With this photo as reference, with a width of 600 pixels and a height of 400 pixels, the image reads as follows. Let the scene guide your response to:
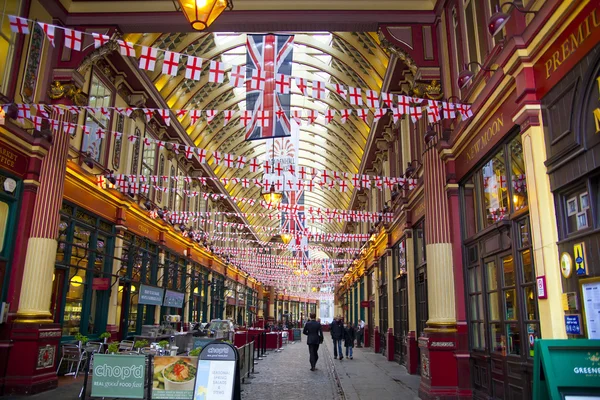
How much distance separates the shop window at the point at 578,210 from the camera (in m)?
5.50

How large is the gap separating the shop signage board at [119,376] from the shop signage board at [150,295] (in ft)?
33.8

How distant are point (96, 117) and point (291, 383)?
10.2 metres

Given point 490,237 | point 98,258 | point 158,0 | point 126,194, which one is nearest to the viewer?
point 490,237

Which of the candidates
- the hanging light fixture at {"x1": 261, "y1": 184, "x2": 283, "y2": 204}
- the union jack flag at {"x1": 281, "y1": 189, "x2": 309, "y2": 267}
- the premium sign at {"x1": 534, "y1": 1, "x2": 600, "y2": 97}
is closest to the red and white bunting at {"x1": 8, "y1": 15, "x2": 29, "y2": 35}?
the premium sign at {"x1": 534, "y1": 1, "x2": 600, "y2": 97}

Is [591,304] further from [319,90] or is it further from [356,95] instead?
[319,90]

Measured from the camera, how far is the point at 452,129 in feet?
34.8

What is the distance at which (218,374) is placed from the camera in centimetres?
665

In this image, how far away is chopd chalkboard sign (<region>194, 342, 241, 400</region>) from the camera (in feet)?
21.5

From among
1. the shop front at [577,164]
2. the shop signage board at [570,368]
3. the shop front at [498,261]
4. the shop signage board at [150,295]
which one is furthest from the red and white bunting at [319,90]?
the shop signage board at [150,295]

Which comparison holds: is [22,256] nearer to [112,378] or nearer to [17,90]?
[17,90]

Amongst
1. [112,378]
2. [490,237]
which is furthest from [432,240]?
[112,378]

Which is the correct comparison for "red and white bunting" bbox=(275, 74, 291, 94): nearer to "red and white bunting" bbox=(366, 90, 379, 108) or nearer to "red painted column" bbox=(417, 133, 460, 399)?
"red and white bunting" bbox=(366, 90, 379, 108)

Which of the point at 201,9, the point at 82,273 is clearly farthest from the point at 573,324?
the point at 82,273

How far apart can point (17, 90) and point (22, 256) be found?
12.2 ft
